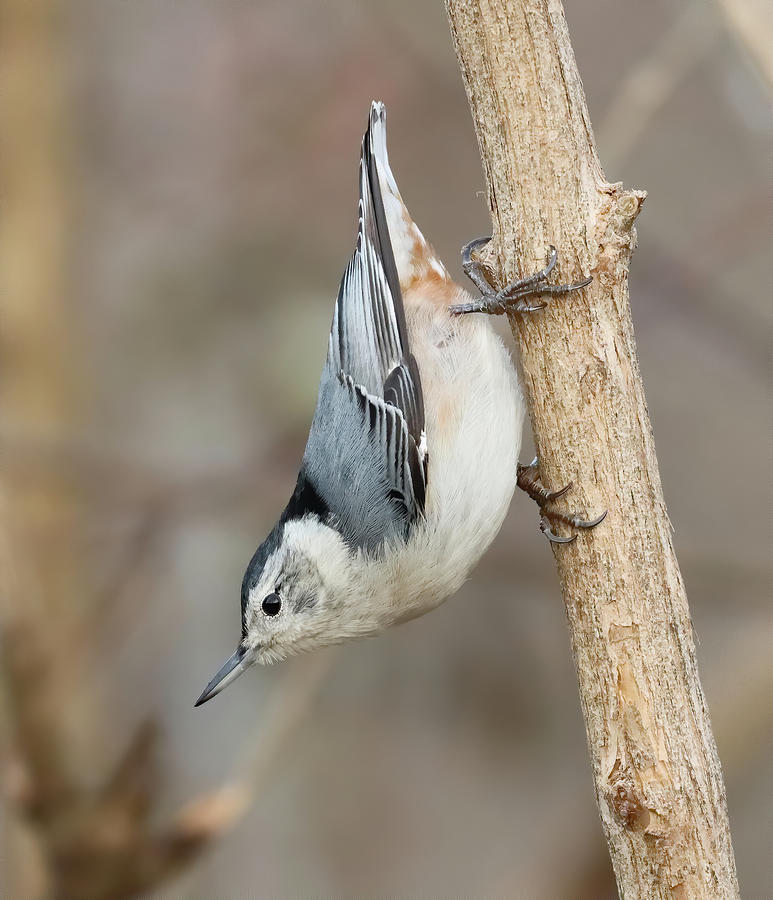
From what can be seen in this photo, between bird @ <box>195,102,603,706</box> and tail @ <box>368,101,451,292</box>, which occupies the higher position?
tail @ <box>368,101,451,292</box>

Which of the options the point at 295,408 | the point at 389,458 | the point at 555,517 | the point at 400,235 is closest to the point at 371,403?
the point at 389,458

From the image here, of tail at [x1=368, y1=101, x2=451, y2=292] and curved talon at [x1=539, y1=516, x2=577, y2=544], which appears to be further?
tail at [x1=368, y1=101, x2=451, y2=292]

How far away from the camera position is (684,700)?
1.63 m

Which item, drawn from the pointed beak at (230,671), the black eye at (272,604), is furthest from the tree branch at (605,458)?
the pointed beak at (230,671)

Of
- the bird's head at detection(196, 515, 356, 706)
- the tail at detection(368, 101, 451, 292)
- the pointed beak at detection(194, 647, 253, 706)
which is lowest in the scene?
the pointed beak at detection(194, 647, 253, 706)

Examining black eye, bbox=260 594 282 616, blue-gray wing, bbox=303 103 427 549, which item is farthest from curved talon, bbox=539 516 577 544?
black eye, bbox=260 594 282 616

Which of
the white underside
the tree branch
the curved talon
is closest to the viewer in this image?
the tree branch

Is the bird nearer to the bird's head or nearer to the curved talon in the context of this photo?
the bird's head

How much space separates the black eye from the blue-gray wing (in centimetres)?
23

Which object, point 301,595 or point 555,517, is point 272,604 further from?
point 555,517

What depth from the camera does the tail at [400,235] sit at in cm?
238

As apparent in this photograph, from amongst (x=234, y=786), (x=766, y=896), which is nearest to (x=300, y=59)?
(x=234, y=786)

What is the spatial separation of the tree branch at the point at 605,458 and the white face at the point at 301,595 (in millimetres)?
696

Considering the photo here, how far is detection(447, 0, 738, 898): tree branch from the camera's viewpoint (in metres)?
1.61
